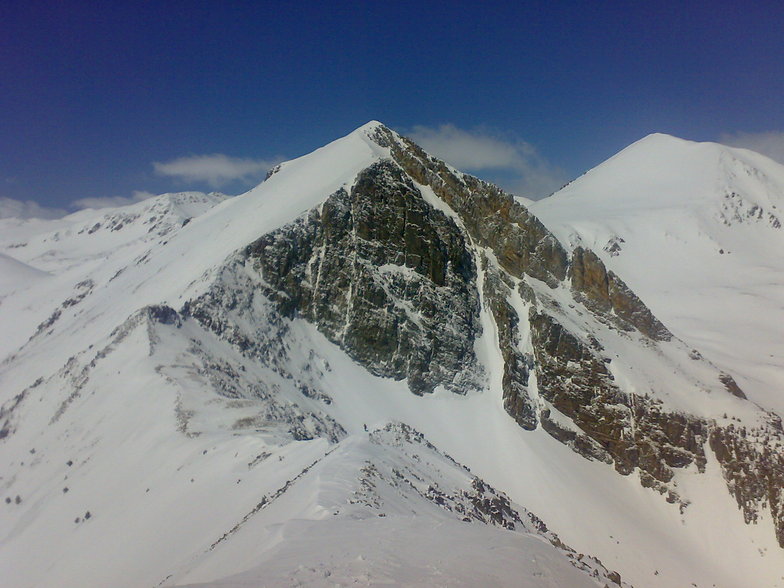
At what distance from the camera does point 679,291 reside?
278 ft

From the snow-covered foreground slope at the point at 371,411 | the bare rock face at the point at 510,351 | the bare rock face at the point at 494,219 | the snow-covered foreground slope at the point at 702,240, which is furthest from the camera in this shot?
the snow-covered foreground slope at the point at 702,240

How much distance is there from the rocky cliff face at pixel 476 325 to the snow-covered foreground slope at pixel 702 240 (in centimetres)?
1282

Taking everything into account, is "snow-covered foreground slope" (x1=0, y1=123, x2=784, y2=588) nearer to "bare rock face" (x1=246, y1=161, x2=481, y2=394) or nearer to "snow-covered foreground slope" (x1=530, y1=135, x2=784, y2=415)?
"bare rock face" (x1=246, y1=161, x2=481, y2=394)

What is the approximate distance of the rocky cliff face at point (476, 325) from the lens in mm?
44781

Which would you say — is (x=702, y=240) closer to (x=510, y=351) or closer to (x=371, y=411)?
(x=510, y=351)

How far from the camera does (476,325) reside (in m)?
51.8

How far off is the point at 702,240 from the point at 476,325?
64242mm

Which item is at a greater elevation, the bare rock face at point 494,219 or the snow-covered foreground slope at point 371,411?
the bare rock face at point 494,219

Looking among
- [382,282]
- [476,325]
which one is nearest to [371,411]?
[382,282]

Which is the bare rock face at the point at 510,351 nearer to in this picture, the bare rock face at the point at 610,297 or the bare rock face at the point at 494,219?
the bare rock face at the point at 494,219

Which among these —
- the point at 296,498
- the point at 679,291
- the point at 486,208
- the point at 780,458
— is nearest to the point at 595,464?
the point at 780,458

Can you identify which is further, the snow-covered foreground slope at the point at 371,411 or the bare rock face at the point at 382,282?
the bare rock face at the point at 382,282

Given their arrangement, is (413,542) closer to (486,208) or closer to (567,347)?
(567,347)

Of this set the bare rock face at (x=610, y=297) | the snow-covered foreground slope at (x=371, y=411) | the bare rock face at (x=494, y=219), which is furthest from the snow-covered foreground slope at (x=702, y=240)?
the snow-covered foreground slope at (x=371, y=411)
